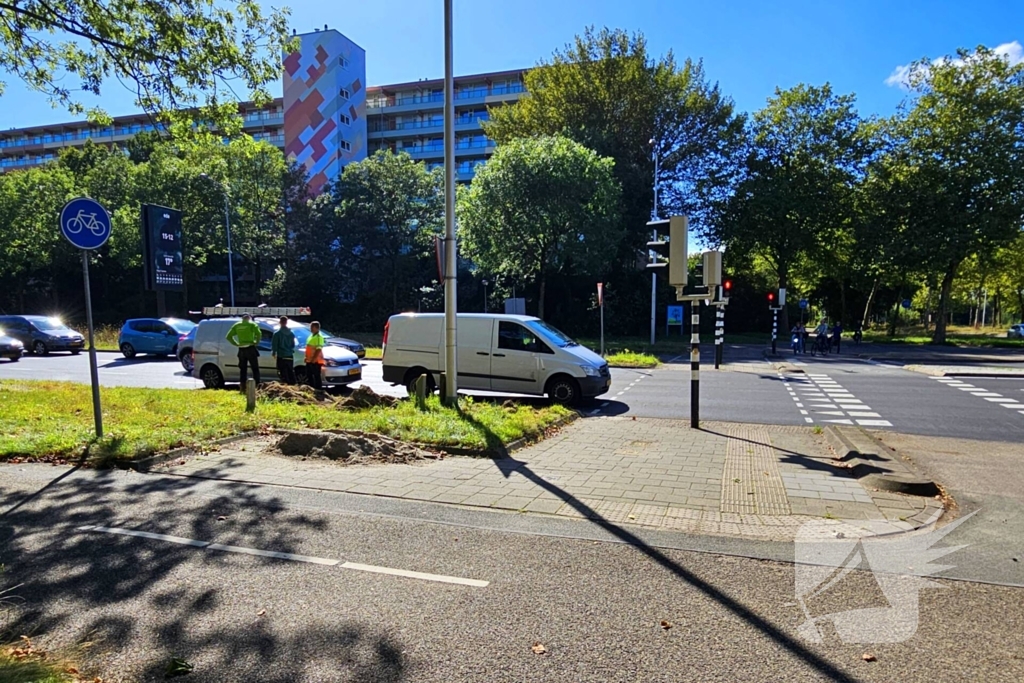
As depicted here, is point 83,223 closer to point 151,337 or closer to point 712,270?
point 712,270

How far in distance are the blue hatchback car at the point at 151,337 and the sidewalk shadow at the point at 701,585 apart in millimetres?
21793

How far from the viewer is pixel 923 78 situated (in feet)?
118

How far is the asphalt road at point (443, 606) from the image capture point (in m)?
2.87

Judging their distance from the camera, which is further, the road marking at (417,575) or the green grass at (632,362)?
the green grass at (632,362)

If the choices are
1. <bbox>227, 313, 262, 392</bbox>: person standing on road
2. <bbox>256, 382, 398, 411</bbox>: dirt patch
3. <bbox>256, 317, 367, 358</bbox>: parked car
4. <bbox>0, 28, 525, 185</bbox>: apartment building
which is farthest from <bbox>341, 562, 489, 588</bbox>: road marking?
<bbox>0, 28, 525, 185</bbox>: apartment building

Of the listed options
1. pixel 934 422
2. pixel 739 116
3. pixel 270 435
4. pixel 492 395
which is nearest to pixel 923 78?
pixel 739 116

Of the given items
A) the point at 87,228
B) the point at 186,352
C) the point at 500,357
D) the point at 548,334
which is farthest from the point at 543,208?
A: the point at 87,228

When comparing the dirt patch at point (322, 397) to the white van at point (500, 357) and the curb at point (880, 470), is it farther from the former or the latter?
the curb at point (880, 470)

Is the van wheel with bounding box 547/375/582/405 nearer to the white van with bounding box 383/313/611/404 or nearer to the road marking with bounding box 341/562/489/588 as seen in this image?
the white van with bounding box 383/313/611/404

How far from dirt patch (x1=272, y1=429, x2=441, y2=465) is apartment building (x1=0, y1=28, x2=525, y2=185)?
53.4 metres

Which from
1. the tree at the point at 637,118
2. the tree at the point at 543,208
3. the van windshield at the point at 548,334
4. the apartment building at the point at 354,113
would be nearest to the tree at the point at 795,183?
the tree at the point at 637,118

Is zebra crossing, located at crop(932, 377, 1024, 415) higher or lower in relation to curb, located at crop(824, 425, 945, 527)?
lower

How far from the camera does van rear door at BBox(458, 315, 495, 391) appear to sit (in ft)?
41.6

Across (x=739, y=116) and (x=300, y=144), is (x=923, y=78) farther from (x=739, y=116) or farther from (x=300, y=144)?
(x=300, y=144)
